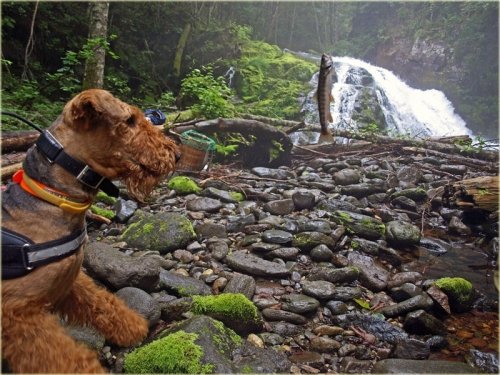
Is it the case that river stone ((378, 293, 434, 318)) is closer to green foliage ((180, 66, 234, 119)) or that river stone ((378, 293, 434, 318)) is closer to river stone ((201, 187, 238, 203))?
river stone ((201, 187, 238, 203))

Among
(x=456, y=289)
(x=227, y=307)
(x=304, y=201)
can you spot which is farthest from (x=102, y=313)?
(x=304, y=201)

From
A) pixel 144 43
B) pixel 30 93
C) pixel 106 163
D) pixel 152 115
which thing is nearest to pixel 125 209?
pixel 152 115

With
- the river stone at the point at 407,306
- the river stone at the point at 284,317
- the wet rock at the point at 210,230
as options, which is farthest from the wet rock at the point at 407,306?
the wet rock at the point at 210,230

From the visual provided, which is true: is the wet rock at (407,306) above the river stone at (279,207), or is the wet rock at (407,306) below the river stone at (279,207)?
below

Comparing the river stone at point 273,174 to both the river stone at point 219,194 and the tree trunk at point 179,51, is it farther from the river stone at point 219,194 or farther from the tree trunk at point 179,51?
the tree trunk at point 179,51

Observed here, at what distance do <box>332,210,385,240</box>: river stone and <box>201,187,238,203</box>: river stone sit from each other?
6.17 ft

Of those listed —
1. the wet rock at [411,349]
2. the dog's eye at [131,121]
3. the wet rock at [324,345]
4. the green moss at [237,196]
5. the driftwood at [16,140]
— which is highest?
the dog's eye at [131,121]

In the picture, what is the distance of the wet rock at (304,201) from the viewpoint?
6.70m

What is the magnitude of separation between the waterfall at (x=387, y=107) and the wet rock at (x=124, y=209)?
11112 millimetres

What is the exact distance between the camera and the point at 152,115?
9.11 ft

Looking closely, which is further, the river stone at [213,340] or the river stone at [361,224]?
the river stone at [361,224]

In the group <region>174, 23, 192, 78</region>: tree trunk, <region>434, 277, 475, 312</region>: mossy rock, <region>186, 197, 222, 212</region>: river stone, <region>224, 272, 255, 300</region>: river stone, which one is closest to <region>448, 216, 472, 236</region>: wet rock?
<region>434, 277, 475, 312</region>: mossy rock

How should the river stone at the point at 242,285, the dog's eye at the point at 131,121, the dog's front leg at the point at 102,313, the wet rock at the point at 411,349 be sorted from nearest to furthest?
the dog's eye at the point at 131,121, the dog's front leg at the point at 102,313, the wet rock at the point at 411,349, the river stone at the point at 242,285

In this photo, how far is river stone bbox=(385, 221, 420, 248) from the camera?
5762 mm
